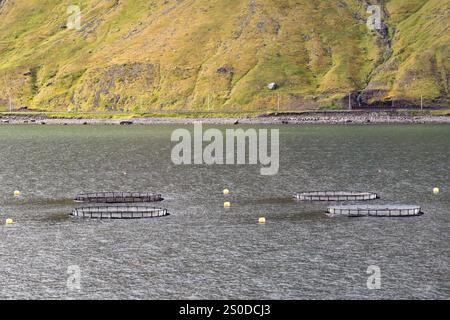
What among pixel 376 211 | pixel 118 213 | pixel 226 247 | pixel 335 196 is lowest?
pixel 226 247

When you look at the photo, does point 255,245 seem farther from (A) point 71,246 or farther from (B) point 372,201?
(B) point 372,201

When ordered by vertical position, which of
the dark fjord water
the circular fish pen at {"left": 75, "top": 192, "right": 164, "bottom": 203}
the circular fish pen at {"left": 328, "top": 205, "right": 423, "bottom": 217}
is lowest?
the dark fjord water

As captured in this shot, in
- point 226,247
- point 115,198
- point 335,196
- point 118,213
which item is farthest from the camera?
point 115,198

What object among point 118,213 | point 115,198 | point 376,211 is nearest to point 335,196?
point 376,211

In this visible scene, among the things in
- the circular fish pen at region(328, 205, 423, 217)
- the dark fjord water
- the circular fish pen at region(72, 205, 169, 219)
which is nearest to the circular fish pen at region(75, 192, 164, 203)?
the dark fjord water

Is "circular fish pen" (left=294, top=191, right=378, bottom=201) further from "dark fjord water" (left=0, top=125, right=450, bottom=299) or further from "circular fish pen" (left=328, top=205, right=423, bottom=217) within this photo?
"circular fish pen" (left=328, top=205, right=423, bottom=217)

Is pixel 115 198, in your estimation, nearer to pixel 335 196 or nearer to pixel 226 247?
pixel 335 196

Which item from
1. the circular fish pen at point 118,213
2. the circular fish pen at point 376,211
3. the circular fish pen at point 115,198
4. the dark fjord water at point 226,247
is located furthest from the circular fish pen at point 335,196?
the circular fish pen at point 118,213

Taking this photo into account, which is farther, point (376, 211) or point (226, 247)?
point (376, 211)

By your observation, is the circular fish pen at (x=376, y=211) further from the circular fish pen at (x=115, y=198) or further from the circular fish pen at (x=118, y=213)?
the circular fish pen at (x=115, y=198)
